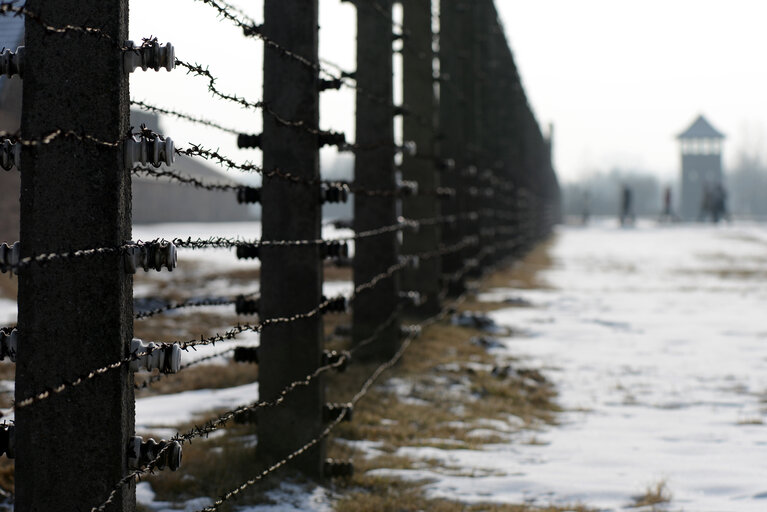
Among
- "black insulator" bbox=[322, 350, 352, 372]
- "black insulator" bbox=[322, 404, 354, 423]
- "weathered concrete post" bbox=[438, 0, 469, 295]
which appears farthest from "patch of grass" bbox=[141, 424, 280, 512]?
"weathered concrete post" bbox=[438, 0, 469, 295]

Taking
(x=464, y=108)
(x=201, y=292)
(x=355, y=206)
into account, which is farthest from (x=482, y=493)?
(x=201, y=292)

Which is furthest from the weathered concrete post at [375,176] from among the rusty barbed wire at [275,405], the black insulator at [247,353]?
the black insulator at [247,353]

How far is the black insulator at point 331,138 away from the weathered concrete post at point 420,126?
3.48 meters

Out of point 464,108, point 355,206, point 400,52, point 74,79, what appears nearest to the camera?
point 74,79

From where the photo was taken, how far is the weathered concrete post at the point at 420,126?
7.32m

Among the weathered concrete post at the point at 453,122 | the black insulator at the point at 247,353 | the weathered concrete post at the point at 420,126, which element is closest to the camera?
the black insulator at the point at 247,353

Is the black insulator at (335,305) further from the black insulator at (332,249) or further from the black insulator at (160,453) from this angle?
the black insulator at (160,453)

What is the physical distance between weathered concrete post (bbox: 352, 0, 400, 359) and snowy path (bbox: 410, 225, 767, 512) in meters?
1.28

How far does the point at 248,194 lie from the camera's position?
11.9ft

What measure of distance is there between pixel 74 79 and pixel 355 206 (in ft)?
13.2

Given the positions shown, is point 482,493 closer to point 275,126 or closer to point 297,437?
point 297,437

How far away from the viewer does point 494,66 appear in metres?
13.2

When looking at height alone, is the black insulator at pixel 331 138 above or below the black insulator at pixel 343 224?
above

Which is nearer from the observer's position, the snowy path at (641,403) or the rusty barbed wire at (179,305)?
the rusty barbed wire at (179,305)
